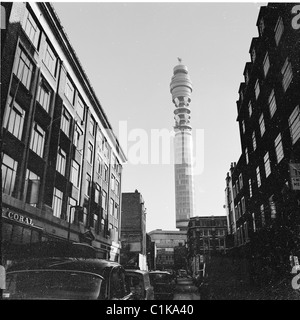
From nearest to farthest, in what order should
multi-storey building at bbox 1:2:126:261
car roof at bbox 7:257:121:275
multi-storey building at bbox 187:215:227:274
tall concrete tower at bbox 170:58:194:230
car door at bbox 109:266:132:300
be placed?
car roof at bbox 7:257:121:275, car door at bbox 109:266:132:300, multi-storey building at bbox 1:2:126:261, multi-storey building at bbox 187:215:227:274, tall concrete tower at bbox 170:58:194:230

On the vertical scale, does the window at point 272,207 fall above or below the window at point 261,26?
below

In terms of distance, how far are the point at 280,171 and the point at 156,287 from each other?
10377 mm

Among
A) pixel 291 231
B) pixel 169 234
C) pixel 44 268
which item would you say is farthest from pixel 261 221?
pixel 169 234

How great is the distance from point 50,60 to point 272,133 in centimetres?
1500

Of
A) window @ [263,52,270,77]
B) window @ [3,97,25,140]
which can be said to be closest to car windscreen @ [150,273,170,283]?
window @ [3,97,25,140]

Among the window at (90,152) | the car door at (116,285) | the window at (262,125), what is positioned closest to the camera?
the car door at (116,285)

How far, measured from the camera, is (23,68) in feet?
40.8

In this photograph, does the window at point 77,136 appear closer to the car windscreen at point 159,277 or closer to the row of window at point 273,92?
the car windscreen at point 159,277

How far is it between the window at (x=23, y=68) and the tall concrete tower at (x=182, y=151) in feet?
516

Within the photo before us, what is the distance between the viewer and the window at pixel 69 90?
17650mm

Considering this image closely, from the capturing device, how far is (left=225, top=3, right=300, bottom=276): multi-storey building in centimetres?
1404

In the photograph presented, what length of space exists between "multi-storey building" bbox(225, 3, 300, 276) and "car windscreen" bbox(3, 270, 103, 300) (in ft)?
30.3

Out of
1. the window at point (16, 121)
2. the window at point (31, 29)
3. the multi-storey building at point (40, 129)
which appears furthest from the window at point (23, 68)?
the window at point (31, 29)

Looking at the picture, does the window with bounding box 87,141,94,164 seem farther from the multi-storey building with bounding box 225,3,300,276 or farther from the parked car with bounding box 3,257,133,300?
the parked car with bounding box 3,257,133,300
